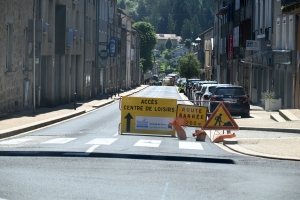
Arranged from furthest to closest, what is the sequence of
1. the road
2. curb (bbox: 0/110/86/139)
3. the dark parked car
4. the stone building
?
1. the dark parked car
2. the stone building
3. curb (bbox: 0/110/86/139)
4. the road

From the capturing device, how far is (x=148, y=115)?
2173 centimetres

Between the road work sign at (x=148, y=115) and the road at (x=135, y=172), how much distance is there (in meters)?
1.91

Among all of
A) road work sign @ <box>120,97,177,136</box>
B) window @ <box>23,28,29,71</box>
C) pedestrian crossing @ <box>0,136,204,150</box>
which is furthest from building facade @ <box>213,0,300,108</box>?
pedestrian crossing @ <box>0,136,204,150</box>

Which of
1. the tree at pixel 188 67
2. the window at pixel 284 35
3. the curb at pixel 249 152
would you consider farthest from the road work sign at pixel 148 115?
the tree at pixel 188 67

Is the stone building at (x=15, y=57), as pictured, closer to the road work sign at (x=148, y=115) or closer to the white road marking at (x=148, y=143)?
the road work sign at (x=148, y=115)

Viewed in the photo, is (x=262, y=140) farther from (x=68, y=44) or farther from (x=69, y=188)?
(x=68, y=44)

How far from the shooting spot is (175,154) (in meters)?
16.5

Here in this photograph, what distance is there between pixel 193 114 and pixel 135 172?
362 inches

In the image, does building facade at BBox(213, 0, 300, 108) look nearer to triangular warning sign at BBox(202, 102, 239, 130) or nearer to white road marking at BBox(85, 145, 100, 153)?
triangular warning sign at BBox(202, 102, 239, 130)

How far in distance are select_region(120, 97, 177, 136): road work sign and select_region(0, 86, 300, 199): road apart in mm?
1907

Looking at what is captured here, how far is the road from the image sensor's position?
1062cm

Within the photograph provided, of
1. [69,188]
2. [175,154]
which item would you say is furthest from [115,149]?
[69,188]

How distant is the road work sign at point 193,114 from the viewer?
71.5 feet

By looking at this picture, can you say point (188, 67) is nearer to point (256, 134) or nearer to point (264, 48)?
point (264, 48)
